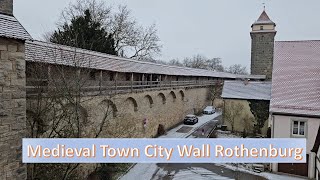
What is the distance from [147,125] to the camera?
743 inches

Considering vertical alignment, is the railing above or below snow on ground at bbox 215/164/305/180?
above

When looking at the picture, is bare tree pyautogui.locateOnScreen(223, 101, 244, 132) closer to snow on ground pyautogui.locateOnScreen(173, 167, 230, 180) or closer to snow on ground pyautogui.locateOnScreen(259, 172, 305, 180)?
snow on ground pyautogui.locateOnScreen(259, 172, 305, 180)

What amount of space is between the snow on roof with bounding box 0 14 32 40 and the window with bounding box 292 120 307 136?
516 inches

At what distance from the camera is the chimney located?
246 inches

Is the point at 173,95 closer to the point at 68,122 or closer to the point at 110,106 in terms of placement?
the point at 110,106

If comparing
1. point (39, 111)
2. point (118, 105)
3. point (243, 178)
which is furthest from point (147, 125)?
point (39, 111)

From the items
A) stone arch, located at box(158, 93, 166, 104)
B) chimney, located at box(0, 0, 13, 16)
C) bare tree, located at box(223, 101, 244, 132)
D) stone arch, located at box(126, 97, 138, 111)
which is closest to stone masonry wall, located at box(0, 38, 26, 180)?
chimney, located at box(0, 0, 13, 16)

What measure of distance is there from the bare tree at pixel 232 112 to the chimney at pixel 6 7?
18940mm

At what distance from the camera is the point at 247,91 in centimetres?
2289

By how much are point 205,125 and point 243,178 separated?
466 inches

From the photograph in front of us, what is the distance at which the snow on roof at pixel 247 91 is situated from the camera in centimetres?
2209

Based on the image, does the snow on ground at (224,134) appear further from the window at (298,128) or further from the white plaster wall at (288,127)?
the window at (298,128)

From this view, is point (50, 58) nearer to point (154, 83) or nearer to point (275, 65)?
point (154, 83)

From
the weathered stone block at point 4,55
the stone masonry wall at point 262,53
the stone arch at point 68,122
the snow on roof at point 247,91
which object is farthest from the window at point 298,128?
the stone masonry wall at point 262,53
